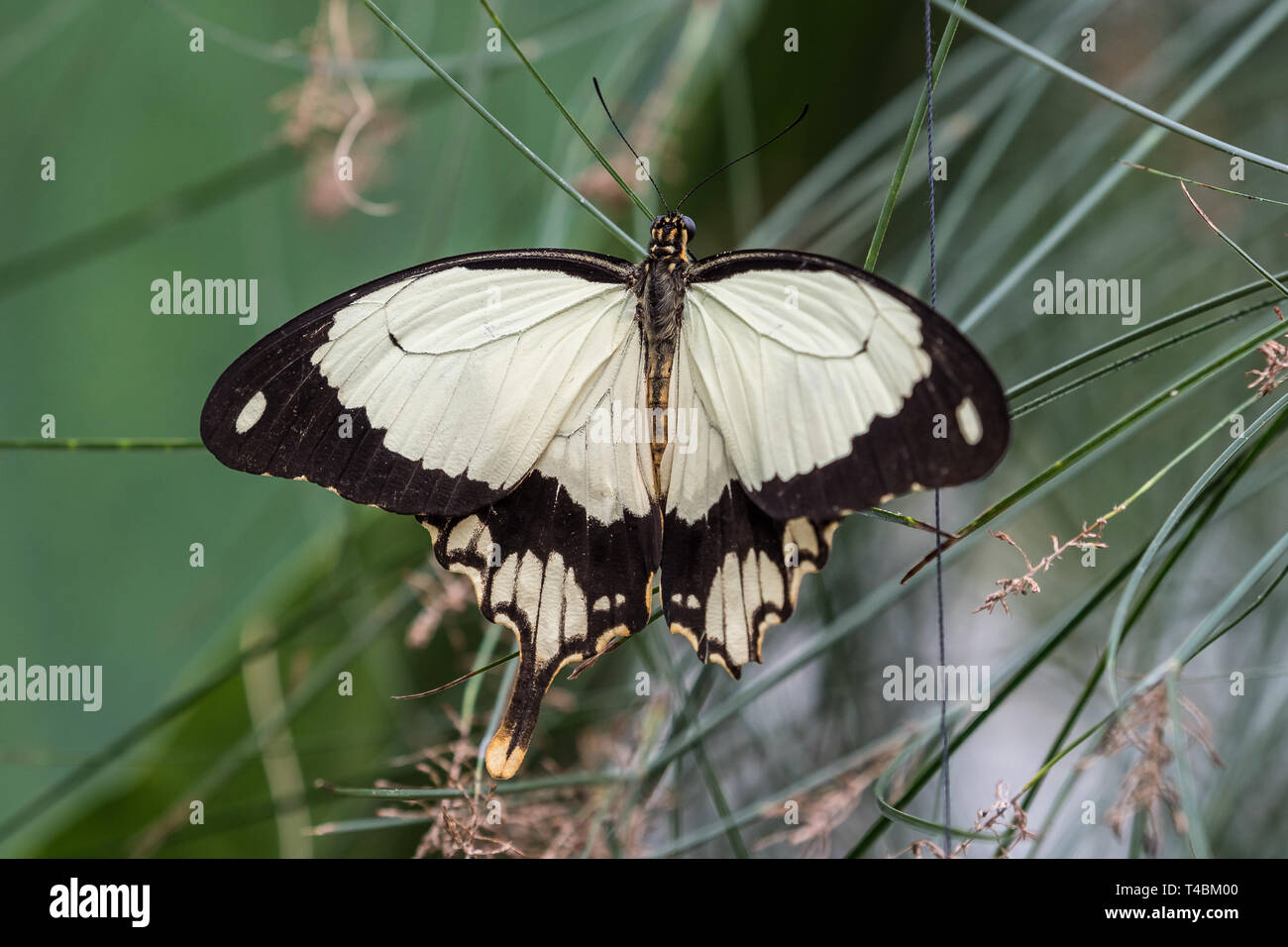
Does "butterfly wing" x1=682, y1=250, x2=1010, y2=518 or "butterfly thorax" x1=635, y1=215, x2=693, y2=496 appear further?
"butterfly thorax" x1=635, y1=215, x2=693, y2=496

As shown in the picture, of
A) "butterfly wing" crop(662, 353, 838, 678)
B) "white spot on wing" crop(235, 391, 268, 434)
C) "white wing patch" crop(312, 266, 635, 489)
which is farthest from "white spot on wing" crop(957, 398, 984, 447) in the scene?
"white spot on wing" crop(235, 391, 268, 434)

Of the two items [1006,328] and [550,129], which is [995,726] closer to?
[1006,328]

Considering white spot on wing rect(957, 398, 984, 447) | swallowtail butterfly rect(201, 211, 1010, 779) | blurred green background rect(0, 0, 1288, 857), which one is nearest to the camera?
white spot on wing rect(957, 398, 984, 447)

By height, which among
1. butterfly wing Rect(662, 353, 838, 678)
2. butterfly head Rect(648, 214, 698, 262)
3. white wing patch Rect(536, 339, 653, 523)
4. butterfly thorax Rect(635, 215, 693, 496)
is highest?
butterfly head Rect(648, 214, 698, 262)

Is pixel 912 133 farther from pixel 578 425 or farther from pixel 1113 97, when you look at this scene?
pixel 578 425

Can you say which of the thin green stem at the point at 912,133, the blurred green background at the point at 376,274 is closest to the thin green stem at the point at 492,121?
the thin green stem at the point at 912,133

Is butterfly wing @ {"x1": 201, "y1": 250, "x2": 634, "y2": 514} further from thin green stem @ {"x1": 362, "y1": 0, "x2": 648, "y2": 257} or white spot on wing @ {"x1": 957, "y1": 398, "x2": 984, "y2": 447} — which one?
white spot on wing @ {"x1": 957, "y1": 398, "x2": 984, "y2": 447}

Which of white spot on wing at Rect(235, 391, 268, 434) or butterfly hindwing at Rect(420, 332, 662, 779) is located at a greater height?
white spot on wing at Rect(235, 391, 268, 434)
